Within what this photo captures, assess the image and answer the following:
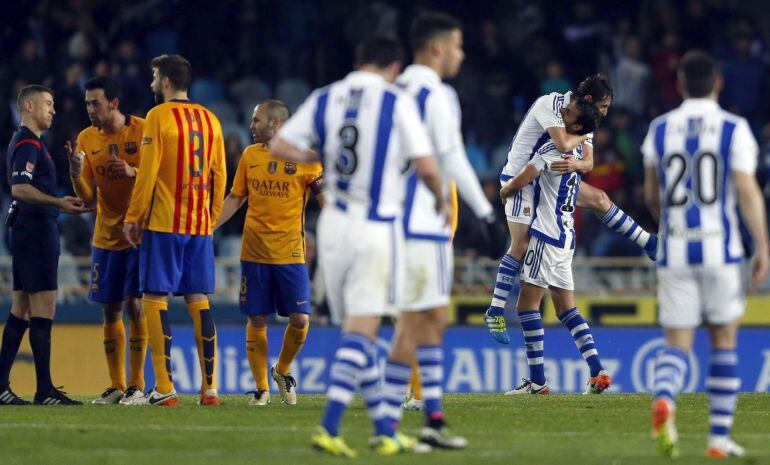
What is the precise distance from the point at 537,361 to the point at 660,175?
15.3ft

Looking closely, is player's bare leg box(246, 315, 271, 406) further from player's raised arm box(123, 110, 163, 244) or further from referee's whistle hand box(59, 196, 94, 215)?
referee's whistle hand box(59, 196, 94, 215)

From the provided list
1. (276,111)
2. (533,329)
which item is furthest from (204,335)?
(533,329)

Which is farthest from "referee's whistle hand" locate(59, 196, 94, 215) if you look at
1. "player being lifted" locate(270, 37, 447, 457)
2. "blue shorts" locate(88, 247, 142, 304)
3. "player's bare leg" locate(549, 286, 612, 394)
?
"player's bare leg" locate(549, 286, 612, 394)

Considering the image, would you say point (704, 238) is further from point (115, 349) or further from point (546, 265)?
point (115, 349)

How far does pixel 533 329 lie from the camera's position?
41.0 ft

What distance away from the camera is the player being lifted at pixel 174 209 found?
10.6m

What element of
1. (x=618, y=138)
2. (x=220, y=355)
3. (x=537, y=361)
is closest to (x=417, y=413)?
(x=537, y=361)

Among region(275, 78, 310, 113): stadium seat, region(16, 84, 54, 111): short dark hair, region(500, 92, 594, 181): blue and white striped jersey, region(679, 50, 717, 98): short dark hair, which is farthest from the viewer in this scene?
region(275, 78, 310, 113): stadium seat

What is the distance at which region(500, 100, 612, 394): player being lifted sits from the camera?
12.2 m

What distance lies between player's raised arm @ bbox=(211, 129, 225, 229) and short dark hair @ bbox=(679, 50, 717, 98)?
4.06 m

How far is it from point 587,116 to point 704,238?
13.8 feet

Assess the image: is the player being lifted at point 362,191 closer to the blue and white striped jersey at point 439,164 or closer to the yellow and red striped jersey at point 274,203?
the blue and white striped jersey at point 439,164

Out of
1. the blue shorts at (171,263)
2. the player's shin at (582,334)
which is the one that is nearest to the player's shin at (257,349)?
the blue shorts at (171,263)

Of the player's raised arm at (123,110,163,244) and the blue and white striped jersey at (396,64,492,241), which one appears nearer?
the blue and white striped jersey at (396,64,492,241)
